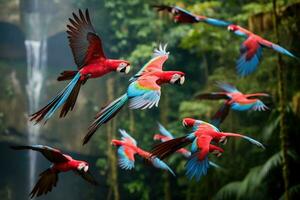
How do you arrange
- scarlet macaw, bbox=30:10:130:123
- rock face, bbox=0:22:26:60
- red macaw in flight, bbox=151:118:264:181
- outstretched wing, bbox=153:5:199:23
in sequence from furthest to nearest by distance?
rock face, bbox=0:22:26:60 < outstretched wing, bbox=153:5:199:23 < red macaw in flight, bbox=151:118:264:181 < scarlet macaw, bbox=30:10:130:123

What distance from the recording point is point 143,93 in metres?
1.09

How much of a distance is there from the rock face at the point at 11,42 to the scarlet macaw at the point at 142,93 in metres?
12.4

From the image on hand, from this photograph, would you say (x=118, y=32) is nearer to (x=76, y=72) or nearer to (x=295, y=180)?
(x=295, y=180)

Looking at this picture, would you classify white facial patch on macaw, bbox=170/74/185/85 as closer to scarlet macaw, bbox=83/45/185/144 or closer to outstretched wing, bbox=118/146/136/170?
scarlet macaw, bbox=83/45/185/144

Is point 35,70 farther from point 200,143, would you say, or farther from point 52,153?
point 200,143

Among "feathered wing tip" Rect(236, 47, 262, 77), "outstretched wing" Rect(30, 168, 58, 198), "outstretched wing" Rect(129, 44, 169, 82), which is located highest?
"outstretched wing" Rect(129, 44, 169, 82)

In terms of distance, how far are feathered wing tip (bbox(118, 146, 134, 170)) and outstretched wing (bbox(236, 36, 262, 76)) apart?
1.94 ft

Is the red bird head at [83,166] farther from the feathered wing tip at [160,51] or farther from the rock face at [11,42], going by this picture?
the rock face at [11,42]

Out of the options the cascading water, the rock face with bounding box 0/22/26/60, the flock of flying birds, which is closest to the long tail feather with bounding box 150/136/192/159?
the flock of flying birds

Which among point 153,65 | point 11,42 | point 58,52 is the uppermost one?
point 153,65

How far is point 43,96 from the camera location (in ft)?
43.0

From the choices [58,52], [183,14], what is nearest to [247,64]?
[183,14]

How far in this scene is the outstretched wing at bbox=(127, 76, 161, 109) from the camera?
41.0 inches

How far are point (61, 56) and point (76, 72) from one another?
41.3 ft
